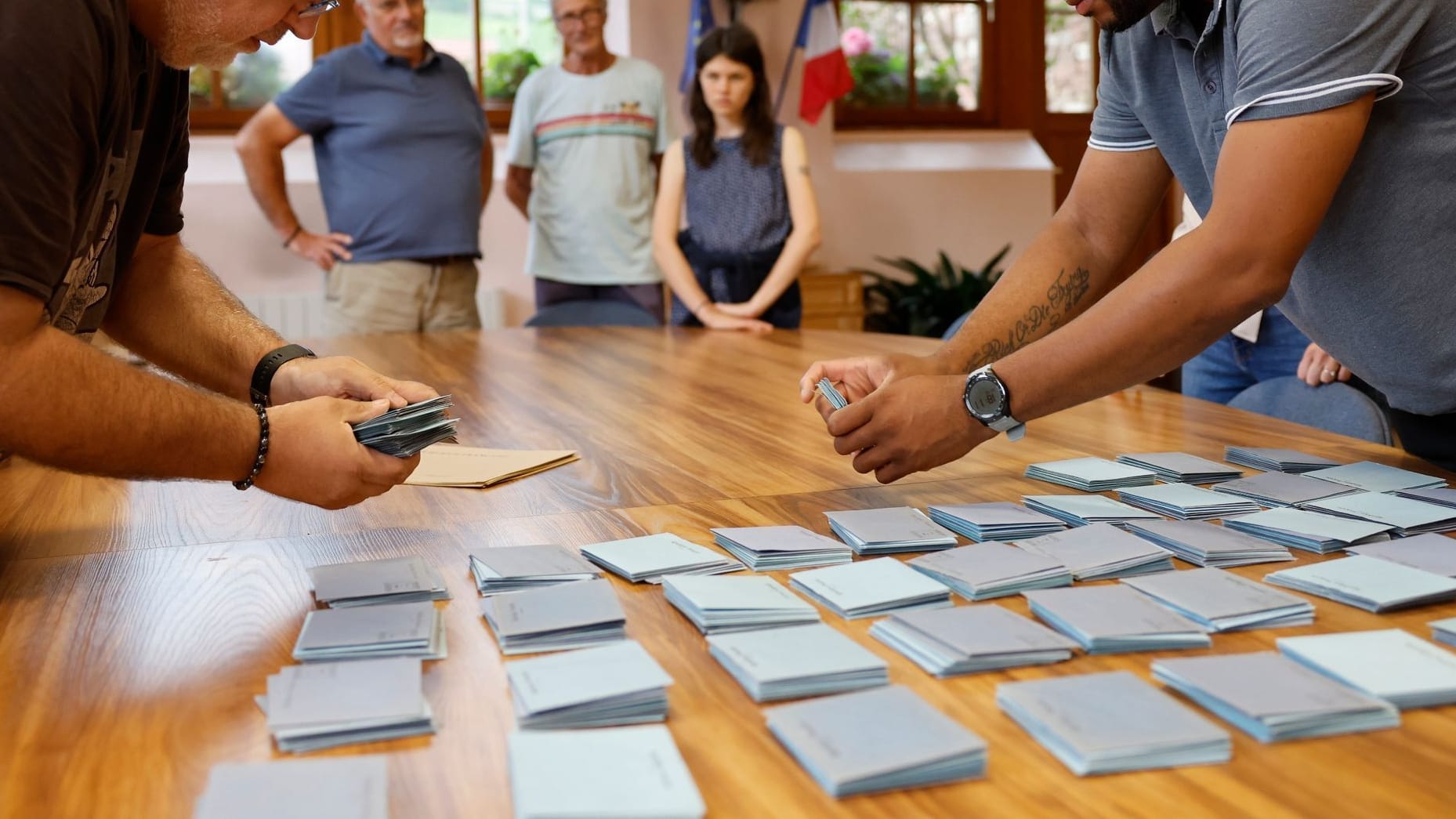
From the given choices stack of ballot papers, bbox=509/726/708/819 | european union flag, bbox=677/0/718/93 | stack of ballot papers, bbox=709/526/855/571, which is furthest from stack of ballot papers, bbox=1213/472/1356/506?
european union flag, bbox=677/0/718/93

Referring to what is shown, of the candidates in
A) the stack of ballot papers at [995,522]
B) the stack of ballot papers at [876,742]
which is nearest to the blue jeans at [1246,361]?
the stack of ballot papers at [995,522]

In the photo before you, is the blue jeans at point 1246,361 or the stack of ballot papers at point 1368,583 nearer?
the stack of ballot papers at point 1368,583

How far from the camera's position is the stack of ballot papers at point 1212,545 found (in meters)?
1.12

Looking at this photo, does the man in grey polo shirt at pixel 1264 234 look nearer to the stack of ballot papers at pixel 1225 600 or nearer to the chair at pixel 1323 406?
the chair at pixel 1323 406

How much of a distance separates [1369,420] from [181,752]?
171 cm

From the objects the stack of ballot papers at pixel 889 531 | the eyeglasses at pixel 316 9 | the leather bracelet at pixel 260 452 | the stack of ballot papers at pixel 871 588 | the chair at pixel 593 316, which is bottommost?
the chair at pixel 593 316

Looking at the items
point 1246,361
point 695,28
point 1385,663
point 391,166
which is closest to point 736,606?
point 1385,663

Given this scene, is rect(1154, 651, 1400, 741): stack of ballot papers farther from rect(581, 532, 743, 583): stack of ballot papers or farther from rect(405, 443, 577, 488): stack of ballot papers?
rect(405, 443, 577, 488): stack of ballot papers

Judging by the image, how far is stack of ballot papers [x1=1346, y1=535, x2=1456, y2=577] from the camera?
1066mm

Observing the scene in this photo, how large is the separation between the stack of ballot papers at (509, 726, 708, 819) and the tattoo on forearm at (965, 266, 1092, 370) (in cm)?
105

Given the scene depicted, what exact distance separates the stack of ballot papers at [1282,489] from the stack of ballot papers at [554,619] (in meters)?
0.74

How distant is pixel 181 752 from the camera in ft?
2.57

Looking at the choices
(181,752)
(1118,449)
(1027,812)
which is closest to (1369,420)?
(1118,449)

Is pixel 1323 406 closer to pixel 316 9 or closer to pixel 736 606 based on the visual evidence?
pixel 736 606
